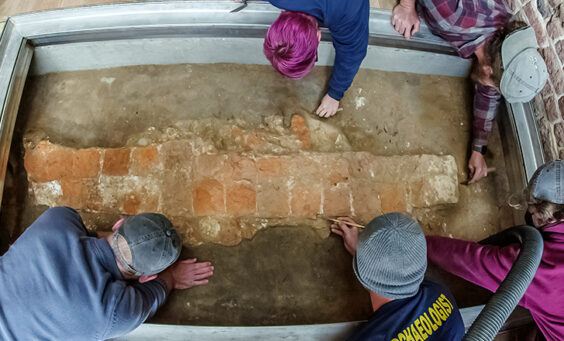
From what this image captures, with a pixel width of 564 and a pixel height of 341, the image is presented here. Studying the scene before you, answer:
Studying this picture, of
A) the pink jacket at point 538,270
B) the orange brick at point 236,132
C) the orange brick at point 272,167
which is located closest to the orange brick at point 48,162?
the orange brick at point 236,132

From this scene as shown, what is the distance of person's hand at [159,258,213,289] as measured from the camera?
6.54 feet

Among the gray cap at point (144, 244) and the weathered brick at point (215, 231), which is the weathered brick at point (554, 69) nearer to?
the weathered brick at point (215, 231)

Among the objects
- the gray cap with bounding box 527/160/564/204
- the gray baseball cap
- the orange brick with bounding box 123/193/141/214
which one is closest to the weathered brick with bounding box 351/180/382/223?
the gray cap with bounding box 527/160/564/204

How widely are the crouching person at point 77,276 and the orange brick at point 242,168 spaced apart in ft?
1.89

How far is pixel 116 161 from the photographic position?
2.17 meters

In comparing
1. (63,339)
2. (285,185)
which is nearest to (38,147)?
(63,339)

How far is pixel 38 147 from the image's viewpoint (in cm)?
220

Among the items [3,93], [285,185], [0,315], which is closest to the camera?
[0,315]

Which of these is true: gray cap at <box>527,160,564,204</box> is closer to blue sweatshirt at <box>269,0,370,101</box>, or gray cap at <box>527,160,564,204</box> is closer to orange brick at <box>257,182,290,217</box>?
blue sweatshirt at <box>269,0,370,101</box>

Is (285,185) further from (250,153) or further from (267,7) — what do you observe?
(267,7)

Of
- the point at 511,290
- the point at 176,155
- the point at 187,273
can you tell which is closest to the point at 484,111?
the point at 511,290

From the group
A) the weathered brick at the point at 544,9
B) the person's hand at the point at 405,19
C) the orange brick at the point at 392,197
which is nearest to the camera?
the weathered brick at the point at 544,9

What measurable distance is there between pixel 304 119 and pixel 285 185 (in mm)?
478

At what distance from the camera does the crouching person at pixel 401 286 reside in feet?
4.84
